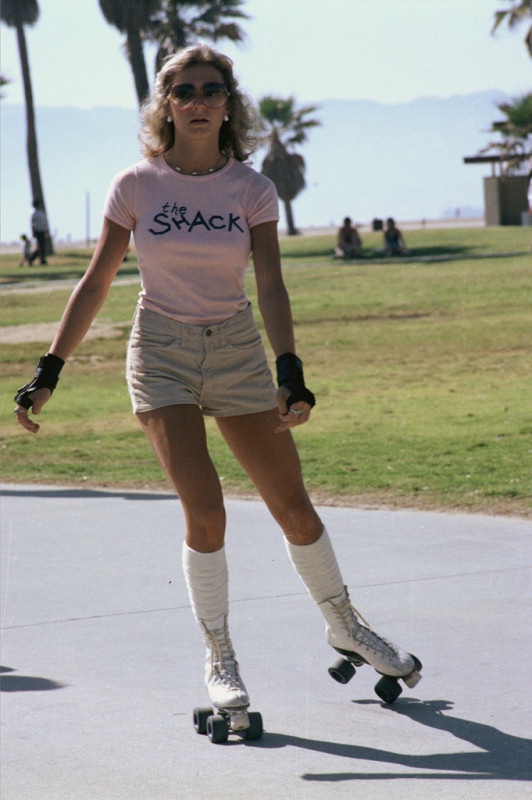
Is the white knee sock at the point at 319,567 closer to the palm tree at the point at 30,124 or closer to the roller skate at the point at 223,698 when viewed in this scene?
the roller skate at the point at 223,698

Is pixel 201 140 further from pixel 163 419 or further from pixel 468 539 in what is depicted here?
pixel 468 539

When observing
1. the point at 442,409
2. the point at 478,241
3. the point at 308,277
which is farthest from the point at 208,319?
the point at 478,241

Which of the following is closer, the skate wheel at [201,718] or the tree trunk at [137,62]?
the skate wheel at [201,718]

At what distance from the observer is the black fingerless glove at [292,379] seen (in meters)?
3.71

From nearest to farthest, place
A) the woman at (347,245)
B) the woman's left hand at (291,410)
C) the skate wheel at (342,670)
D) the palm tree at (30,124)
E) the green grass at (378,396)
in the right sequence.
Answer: the woman's left hand at (291,410) < the skate wheel at (342,670) < the green grass at (378,396) < the woman at (347,245) < the palm tree at (30,124)

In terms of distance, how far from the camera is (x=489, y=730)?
12.1ft

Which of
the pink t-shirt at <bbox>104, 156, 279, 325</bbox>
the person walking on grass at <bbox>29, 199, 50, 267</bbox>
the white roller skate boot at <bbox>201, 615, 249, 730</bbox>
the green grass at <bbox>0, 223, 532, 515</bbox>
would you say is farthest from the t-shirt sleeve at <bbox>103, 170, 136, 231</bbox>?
the person walking on grass at <bbox>29, 199, 50, 267</bbox>

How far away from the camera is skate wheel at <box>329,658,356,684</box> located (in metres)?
4.06

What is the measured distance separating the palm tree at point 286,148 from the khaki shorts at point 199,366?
5127 centimetres

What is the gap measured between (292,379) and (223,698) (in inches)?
36.8

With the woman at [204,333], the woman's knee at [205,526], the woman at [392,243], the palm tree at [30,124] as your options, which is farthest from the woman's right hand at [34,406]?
the palm tree at [30,124]

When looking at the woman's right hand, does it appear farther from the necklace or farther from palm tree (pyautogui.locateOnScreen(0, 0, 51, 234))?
palm tree (pyautogui.locateOnScreen(0, 0, 51, 234))

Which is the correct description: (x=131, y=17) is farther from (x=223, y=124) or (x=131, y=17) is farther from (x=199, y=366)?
(x=199, y=366)

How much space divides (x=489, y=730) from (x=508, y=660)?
639 millimetres
